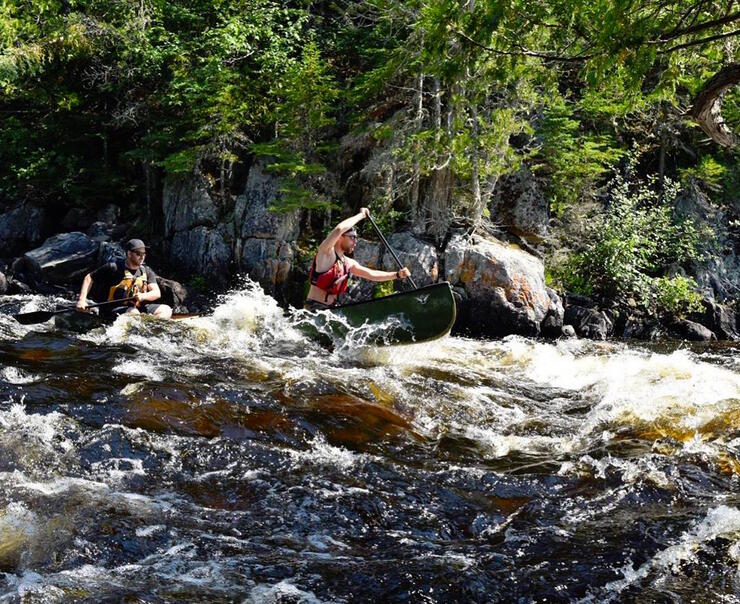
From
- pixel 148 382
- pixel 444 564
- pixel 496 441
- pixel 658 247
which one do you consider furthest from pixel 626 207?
pixel 444 564

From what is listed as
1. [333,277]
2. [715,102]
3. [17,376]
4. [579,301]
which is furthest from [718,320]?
[17,376]

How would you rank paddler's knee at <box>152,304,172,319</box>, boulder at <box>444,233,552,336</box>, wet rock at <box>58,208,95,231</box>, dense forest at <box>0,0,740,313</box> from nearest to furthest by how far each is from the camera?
paddler's knee at <box>152,304,172,319</box>
boulder at <box>444,233,552,336</box>
dense forest at <box>0,0,740,313</box>
wet rock at <box>58,208,95,231</box>

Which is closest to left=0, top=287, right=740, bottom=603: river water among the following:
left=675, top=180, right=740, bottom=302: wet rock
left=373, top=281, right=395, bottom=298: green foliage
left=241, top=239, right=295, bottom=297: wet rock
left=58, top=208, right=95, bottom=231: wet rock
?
left=373, top=281, right=395, bottom=298: green foliage

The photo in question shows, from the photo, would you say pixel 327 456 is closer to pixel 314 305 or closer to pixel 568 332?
pixel 314 305

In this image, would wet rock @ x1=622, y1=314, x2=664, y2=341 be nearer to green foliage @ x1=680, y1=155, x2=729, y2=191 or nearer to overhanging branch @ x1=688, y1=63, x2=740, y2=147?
green foliage @ x1=680, y1=155, x2=729, y2=191

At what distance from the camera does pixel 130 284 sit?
9.17 m

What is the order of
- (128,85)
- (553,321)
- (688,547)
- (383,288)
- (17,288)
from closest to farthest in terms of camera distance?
(688,547) < (553,321) < (383,288) < (17,288) < (128,85)

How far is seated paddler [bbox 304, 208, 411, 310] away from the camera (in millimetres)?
8734

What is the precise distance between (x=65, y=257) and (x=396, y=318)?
8.27 metres

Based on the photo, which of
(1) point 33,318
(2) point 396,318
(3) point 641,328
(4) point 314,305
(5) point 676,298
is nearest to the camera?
(2) point 396,318

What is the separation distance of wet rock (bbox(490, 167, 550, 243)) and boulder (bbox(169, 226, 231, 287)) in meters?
5.07

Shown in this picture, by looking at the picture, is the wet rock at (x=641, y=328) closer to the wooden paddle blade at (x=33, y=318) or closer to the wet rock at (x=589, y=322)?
the wet rock at (x=589, y=322)

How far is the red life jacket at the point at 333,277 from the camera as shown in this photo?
352 inches

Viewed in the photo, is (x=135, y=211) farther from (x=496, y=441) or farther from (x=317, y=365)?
(x=496, y=441)
